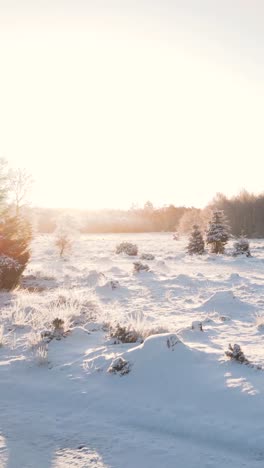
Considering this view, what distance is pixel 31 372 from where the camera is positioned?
203 inches

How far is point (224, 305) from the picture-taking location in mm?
9617

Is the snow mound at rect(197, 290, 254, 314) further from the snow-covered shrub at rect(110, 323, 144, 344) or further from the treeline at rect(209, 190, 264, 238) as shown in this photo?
the treeline at rect(209, 190, 264, 238)

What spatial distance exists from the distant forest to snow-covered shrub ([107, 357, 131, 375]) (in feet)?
129

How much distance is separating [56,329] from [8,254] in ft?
22.9

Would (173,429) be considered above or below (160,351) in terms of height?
below

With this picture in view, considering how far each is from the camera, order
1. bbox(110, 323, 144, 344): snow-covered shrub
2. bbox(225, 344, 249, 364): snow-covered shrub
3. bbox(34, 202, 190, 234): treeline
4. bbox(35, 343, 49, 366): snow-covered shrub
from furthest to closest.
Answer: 1. bbox(34, 202, 190, 234): treeline
2. bbox(110, 323, 144, 344): snow-covered shrub
3. bbox(35, 343, 49, 366): snow-covered shrub
4. bbox(225, 344, 249, 364): snow-covered shrub

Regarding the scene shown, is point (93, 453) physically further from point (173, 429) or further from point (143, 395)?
point (143, 395)

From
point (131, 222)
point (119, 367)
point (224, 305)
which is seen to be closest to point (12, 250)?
point (224, 305)

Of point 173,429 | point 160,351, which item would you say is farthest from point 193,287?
point 173,429

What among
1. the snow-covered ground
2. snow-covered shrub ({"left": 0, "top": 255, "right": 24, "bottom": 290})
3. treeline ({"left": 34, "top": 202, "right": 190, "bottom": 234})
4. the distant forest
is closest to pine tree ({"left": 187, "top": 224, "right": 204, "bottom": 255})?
the distant forest

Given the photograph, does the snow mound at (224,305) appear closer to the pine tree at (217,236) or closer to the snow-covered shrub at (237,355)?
the snow-covered shrub at (237,355)

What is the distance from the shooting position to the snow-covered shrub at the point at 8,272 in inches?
473

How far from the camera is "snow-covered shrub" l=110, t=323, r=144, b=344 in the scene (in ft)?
20.2

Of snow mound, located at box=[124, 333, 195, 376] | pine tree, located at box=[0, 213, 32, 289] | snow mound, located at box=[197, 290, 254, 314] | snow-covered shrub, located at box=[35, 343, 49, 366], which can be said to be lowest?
snow mound, located at box=[197, 290, 254, 314]
